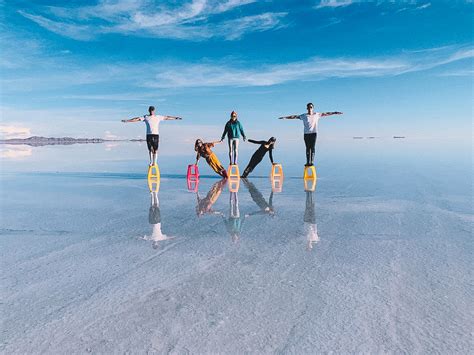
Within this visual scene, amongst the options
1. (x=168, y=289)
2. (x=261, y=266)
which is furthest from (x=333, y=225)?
(x=168, y=289)

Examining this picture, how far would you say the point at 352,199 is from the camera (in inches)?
319

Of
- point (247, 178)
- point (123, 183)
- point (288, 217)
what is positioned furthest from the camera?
point (247, 178)

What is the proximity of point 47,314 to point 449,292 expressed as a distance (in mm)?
3495

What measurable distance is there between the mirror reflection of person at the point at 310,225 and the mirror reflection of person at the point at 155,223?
2000mm

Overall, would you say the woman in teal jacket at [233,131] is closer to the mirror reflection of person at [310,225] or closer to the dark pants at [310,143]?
the dark pants at [310,143]

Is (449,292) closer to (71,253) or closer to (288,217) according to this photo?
(288,217)

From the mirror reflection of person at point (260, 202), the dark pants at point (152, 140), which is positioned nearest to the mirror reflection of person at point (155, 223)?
the mirror reflection of person at point (260, 202)

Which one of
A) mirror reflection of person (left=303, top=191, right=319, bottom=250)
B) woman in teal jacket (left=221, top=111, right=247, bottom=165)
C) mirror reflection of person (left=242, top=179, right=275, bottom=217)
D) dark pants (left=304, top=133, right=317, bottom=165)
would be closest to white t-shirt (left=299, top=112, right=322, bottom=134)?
dark pants (left=304, top=133, right=317, bottom=165)

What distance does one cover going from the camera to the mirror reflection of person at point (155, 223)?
16.5ft

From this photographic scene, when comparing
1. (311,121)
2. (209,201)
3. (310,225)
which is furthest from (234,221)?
(311,121)

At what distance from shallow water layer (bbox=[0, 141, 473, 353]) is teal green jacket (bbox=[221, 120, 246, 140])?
211 inches

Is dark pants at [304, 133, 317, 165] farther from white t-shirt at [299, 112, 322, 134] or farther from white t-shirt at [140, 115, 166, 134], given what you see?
white t-shirt at [140, 115, 166, 134]

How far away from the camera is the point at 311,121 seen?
38.2 feet

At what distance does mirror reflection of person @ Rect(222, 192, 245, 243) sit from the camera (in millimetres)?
5273
